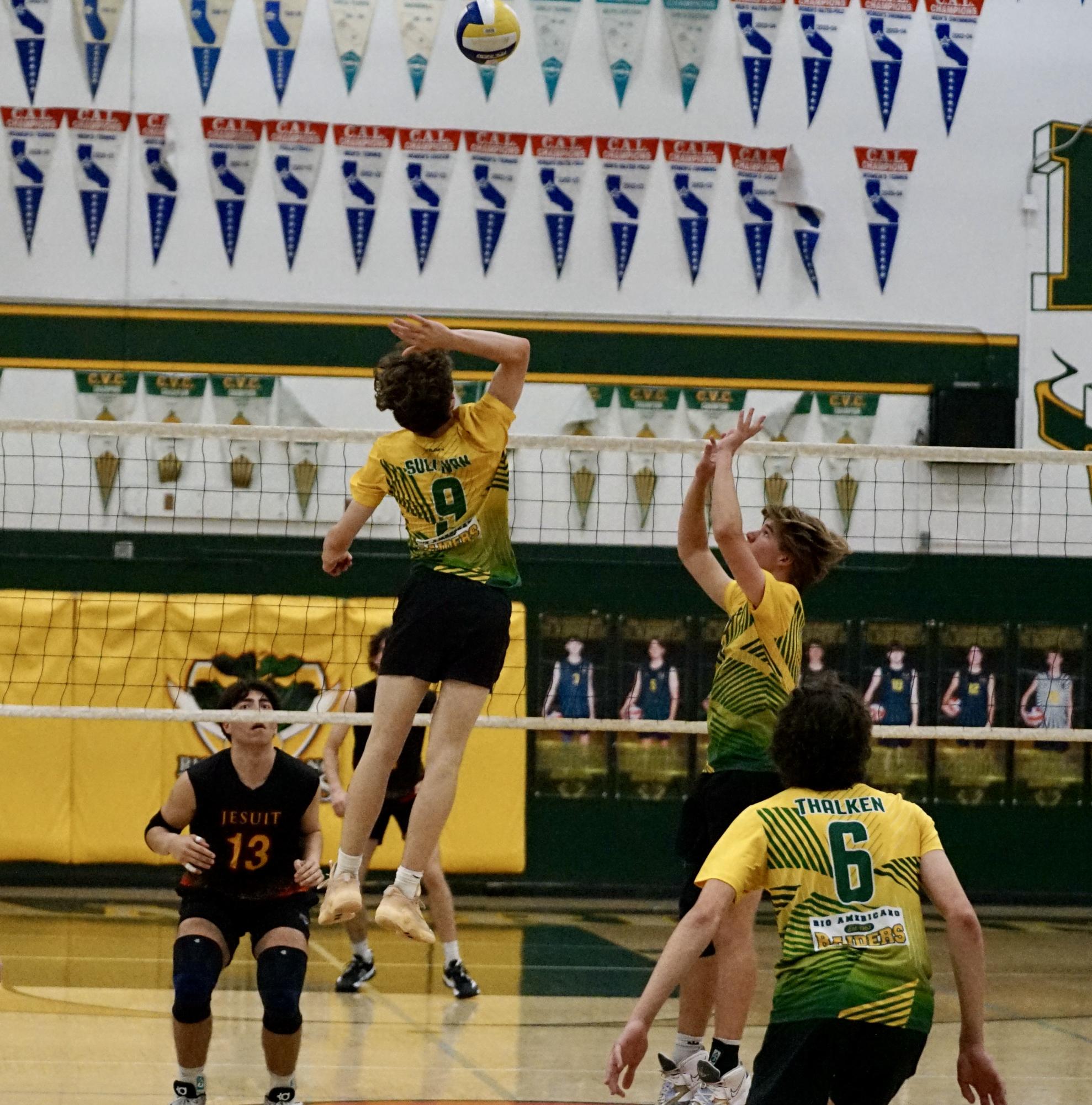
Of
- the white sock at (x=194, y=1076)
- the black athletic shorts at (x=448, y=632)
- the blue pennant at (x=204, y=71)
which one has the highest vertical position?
the blue pennant at (x=204, y=71)

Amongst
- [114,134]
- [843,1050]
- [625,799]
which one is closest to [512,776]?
[625,799]

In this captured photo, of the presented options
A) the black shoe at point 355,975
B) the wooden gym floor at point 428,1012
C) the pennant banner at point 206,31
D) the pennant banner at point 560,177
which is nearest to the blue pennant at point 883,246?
the pennant banner at point 560,177

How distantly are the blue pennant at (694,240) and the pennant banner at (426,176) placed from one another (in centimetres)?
186

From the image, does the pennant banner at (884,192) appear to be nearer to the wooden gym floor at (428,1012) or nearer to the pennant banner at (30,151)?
the wooden gym floor at (428,1012)

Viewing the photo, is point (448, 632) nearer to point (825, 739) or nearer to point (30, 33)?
point (825, 739)

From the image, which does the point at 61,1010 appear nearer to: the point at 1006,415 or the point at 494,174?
the point at 494,174

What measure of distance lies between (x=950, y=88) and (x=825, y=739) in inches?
392

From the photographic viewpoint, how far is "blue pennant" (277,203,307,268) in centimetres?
1199

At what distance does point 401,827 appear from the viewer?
339 inches

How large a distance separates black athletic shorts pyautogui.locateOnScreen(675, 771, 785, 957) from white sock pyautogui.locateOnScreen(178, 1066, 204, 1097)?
179 cm

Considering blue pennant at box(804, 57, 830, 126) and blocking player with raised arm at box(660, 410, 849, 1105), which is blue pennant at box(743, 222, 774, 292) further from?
blocking player with raised arm at box(660, 410, 849, 1105)

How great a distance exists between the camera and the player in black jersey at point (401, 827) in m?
8.27

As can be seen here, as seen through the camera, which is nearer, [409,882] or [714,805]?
[409,882]

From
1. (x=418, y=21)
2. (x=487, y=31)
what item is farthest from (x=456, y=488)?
(x=418, y=21)
